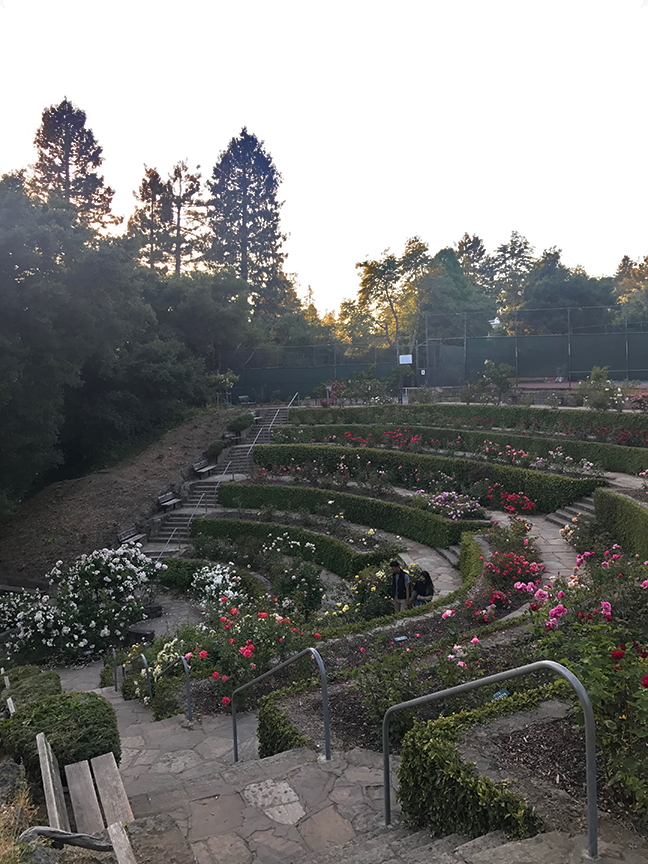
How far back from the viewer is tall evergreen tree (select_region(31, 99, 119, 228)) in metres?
39.8

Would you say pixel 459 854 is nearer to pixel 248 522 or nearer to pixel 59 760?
pixel 59 760

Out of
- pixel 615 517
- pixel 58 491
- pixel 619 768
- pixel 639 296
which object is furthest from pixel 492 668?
pixel 639 296

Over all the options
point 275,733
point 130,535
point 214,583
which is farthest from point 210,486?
point 275,733

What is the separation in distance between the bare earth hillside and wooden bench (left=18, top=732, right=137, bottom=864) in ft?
46.9

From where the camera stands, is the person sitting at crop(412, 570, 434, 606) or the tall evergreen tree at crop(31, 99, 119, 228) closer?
the person sitting at crop(412, 570, 434, 606)

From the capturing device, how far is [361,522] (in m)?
16.3

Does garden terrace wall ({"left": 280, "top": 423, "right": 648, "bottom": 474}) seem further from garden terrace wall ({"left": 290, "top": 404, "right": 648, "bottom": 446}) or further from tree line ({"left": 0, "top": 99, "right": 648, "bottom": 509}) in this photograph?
tree line ({"left": 0, "top": 99, "right": 648, "bottom": 509})

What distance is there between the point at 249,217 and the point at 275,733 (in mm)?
47478

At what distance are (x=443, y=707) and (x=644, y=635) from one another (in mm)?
1840

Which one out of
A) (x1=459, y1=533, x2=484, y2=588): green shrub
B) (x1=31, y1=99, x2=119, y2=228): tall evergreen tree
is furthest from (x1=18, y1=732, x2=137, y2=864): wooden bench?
(x1=31, y1=99, x2=119, y2=228): tall evergreen tree

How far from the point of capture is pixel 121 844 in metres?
3.21

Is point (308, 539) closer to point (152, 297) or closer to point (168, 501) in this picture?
point (168, 501)

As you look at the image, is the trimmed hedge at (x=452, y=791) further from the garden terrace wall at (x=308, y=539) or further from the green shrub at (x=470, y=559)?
the garden terrace wall at (x=308, y=539)

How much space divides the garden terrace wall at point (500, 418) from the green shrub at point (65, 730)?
46.2 ft
